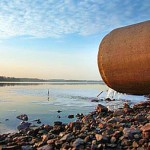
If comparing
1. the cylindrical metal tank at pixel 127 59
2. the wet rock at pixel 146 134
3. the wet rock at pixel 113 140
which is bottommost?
the wet rock at pixel 113 140

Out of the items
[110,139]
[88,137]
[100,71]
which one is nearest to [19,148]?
[88,137]

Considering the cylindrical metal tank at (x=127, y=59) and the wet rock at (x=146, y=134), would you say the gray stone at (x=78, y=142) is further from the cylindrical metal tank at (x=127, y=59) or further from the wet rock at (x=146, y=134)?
the cylindrical metal tank at (x=127, y=59)

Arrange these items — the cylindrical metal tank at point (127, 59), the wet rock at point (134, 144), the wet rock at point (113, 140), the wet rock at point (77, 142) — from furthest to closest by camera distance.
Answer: the wet rock at point (77, 142) → the wet rock at point (113, 140) → the wet rock at point (134, 144) → the cylindrical metal tank at point (127, 59)

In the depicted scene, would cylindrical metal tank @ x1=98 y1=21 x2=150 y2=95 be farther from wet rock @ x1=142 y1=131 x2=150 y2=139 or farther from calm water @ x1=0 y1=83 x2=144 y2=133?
calm water @ x1=0 y1=83 x2=144 y2=133

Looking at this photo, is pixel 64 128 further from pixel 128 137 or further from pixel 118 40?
pixel 118 40

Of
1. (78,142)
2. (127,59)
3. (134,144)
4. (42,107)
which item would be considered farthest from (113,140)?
(42,107)

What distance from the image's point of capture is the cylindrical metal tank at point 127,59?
208cm

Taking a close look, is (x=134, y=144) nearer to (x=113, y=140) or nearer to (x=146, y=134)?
(x=146, y=134)

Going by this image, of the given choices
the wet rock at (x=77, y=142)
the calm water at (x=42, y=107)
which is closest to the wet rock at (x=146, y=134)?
the wet rock at (x=77, y=142)

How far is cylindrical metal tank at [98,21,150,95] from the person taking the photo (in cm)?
208

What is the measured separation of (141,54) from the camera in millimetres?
2090

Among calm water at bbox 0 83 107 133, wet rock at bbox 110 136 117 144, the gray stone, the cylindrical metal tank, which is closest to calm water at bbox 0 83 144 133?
calm water at bbox 0 83 107 133

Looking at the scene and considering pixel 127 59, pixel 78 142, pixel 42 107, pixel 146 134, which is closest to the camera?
pixel 127 59

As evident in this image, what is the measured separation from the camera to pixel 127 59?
2088 mm
